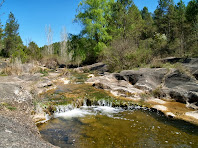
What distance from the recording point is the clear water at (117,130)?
14.4ft

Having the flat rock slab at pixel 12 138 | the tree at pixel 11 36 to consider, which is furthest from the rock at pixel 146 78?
the tree at pixel 11 36

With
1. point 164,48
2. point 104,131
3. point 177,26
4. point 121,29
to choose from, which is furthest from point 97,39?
point 104,131

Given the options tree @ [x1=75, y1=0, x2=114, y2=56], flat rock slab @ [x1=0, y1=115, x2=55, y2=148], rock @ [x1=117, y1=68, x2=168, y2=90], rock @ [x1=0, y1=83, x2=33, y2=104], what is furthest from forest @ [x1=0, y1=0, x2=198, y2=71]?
flat rock slab @ [x1=0, y1=115, x2=55, y2=148]

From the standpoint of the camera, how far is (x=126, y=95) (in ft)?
29.8

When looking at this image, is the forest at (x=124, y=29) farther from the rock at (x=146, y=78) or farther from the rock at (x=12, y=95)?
the rock at (x=12, y=95)

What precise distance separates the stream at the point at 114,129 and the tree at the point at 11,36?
128 feet

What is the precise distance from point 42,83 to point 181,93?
29.2ft

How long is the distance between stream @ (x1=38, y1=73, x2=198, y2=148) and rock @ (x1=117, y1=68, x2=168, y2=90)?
123 inches

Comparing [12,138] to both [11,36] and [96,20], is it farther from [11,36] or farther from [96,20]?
[11,36]

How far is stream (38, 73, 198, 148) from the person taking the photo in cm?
442

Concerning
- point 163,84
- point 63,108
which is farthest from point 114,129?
point 163,84

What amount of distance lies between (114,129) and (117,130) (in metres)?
0.12

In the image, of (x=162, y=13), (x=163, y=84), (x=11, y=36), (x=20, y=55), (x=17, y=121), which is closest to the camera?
(x=17, y=121)

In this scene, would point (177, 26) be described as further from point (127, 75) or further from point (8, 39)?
point (8, 39)
